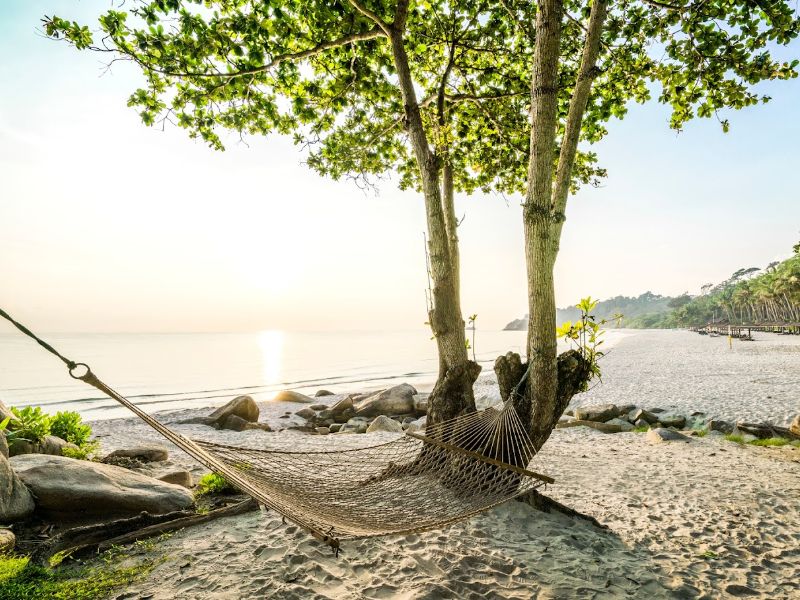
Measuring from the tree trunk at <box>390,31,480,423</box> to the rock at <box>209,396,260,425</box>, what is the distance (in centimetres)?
674

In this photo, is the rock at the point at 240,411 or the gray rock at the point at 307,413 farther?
the gray rock at the point at 307,413

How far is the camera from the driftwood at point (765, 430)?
17.9ft

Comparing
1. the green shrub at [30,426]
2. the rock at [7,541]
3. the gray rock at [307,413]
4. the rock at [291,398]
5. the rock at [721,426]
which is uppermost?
the green shrub at [30,426]

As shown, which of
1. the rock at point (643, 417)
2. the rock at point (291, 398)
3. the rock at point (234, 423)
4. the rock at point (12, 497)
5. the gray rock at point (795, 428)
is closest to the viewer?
the rock at point (12, 497)

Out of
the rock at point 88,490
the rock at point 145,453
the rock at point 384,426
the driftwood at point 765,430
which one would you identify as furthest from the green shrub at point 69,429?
the driftwood at point 765,430

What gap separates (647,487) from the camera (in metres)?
3.86

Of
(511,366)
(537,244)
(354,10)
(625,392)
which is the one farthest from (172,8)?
(625,392)

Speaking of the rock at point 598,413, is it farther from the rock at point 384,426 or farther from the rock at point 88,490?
the rock at point 88,490

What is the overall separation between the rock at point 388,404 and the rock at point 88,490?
6251 millimetres

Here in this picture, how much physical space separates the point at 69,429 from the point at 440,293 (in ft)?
15.0

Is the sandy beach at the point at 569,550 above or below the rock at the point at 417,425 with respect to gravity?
above

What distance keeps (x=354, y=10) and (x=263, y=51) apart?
917mm

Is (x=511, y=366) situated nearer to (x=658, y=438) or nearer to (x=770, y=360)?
(x=658, y=438)

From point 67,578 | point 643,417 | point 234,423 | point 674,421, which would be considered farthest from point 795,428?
point 234,423
